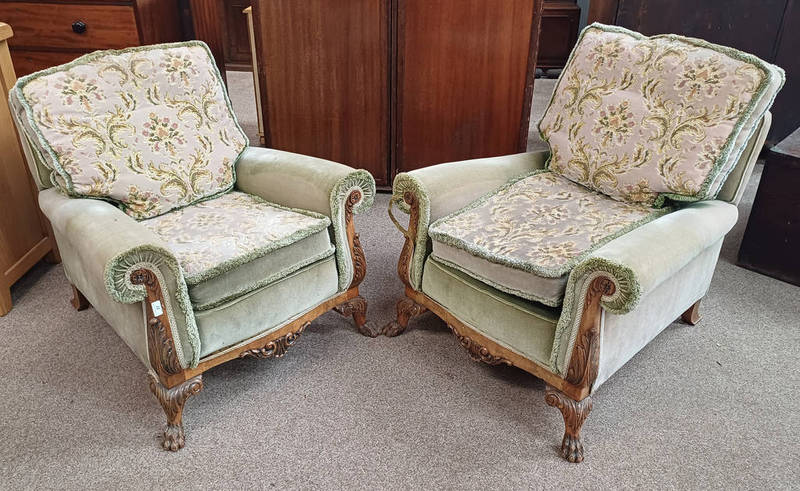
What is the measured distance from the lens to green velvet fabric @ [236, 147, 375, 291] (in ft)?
5.75

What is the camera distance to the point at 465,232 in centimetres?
169

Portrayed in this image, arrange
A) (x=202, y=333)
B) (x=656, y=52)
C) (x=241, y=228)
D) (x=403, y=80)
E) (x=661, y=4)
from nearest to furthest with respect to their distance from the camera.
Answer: (x=202, y=333) < (x=241, y=228) < (x=656, y=52) < (x=403, y=80) < (x=661, y=4)

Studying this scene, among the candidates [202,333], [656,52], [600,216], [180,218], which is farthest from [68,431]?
[656,52]

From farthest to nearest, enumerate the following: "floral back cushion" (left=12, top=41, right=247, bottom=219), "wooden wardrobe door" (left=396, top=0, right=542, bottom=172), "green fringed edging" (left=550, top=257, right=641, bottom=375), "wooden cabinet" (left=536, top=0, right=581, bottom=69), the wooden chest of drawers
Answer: "wooden cabinet" (left=536, top=0, right=581, bottom=69)
the wooden chest of drawers
"wooden wardrobe door" (left=396, top=0, right=542, bottom=172)
"floral back cushion" (left=12, top=41, right=247, bottom=219)
"green fringed edging" (left=550, top=257, right=641, bottom=375)

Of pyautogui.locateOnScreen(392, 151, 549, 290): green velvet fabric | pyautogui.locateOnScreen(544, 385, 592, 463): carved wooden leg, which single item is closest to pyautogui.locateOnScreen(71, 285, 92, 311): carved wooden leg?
pyautogui.locateOnScreen(392, 151, 549, 290): green velvet fabric

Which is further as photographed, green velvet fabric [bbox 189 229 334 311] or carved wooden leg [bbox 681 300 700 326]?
carved wooden leg [bbox 681 300 700 326]

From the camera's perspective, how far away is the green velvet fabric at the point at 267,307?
5.06 feet

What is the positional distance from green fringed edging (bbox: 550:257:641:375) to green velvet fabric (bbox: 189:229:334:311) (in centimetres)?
70

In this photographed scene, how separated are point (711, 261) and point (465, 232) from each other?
2.58 feet

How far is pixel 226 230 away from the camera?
5.50ft

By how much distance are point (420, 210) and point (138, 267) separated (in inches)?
30.7

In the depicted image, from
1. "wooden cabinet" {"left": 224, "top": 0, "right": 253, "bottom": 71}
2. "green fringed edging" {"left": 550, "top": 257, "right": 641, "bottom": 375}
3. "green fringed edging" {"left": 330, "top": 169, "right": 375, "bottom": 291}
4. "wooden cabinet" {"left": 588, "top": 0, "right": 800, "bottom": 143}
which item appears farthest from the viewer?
"wooden cabinet" {"left": 224, "top": 0, "right": 253, "bottom": 71}

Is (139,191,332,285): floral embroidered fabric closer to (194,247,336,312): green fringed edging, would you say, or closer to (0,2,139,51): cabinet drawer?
(194,247,336,312): green fringed edging

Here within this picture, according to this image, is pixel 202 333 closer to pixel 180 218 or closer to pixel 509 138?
pixel 180 218
